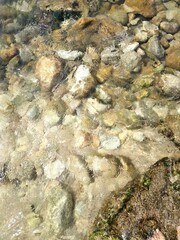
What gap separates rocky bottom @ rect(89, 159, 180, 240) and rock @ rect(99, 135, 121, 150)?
93cm

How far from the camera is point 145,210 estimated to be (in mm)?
3900

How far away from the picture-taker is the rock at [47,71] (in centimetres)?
625

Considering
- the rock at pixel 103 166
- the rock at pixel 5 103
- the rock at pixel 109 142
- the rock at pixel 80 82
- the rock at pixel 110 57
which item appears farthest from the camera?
the rock at pixel 110 57

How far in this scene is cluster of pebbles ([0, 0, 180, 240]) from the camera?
462 centimetres

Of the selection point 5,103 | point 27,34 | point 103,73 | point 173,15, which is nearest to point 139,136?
point 103,73

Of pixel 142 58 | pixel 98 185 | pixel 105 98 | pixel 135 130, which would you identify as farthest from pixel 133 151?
pixel 142 58

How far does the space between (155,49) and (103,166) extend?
2832mm

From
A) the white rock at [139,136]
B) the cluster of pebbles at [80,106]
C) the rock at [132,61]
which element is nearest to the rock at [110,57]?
the cluster of pebbles at [80,106]

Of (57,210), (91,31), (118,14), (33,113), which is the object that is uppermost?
(118,14)

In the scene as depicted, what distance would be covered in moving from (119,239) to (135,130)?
2.03 metres

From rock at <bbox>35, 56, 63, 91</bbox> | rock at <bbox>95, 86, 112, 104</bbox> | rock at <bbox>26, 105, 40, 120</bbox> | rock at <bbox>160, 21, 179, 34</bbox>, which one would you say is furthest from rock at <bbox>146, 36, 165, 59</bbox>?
rock at <bbox>26, 105, 40, 120</bbox>

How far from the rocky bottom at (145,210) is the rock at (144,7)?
13.3 feet

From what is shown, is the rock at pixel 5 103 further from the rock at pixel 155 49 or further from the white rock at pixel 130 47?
the rock at pixel 155 49

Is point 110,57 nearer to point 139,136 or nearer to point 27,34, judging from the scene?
point 139,136
